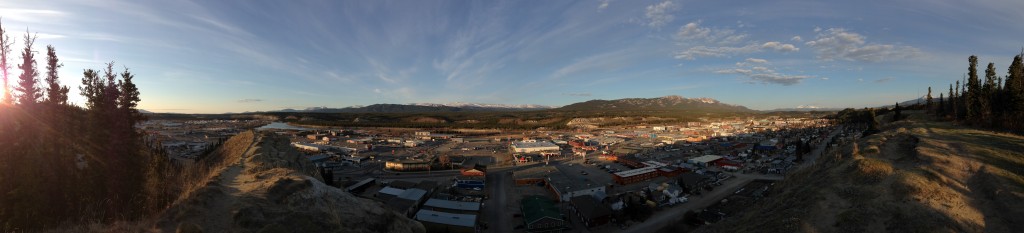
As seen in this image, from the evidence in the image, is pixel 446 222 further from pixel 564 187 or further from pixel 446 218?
pixel 564 187

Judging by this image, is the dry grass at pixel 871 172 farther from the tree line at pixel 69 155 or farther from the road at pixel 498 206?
the tree line at pixel 69 155

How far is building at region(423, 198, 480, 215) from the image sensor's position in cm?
2931

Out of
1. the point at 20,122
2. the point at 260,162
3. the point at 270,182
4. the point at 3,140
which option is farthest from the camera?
the point at 260,162

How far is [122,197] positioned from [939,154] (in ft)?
139

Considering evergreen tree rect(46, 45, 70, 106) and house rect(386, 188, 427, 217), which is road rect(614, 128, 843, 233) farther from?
evergreen tree rect(46, 45, 70, 106)

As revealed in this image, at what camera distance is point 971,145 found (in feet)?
80.4

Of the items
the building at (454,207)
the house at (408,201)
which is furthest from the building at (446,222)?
the house at (408,201)

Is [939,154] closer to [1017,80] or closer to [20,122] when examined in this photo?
[1017,80]

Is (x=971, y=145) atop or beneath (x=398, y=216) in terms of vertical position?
atop

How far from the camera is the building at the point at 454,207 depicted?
29.3m

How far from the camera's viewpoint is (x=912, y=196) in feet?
50.7

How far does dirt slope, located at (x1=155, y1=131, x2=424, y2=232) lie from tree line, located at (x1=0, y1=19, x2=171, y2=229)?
10.1 feet

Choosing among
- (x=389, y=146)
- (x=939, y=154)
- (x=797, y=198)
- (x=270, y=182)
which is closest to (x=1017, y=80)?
(x=939, y=154)

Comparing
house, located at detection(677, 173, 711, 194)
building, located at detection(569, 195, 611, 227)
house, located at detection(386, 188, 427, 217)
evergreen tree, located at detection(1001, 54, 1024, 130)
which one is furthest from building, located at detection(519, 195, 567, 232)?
evergreen tree, located at detection(1001, 54, 1024, 130)
